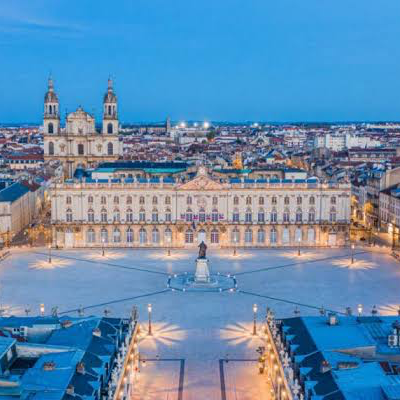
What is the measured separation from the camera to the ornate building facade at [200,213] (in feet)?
316

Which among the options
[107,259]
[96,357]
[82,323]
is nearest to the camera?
[96,357]

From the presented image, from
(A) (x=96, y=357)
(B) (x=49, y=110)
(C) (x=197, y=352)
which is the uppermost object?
(B) (x=49, y=110)

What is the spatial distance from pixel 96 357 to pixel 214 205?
59.9m

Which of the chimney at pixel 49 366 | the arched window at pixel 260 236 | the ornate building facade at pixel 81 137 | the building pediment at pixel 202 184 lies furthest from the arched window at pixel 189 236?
the chimney at pixel 49 366

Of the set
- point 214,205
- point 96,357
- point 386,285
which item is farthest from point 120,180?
point 96,357

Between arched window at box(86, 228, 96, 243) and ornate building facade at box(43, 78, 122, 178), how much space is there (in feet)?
171

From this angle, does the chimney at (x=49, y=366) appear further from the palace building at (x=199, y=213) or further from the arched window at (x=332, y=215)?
the arched window at (x=332, y=215)

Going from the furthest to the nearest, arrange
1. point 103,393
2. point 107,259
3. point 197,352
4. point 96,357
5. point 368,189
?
point 368,189, point 107,259, point 197,352, point 96,357, point 103,393

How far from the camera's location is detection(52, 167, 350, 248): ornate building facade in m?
96.2

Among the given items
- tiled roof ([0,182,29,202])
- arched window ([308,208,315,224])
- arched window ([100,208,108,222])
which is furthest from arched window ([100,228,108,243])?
arched window ([308,208,315,224])

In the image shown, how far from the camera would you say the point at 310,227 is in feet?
318

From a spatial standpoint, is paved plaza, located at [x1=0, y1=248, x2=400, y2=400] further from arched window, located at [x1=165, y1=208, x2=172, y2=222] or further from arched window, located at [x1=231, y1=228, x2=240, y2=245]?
arched window, located at [x1=165, y1=208, x2=172, y2=222]

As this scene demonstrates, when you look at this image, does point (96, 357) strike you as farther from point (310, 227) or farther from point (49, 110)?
point (49, 110)

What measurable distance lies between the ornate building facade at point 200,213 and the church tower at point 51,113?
52.5 m
